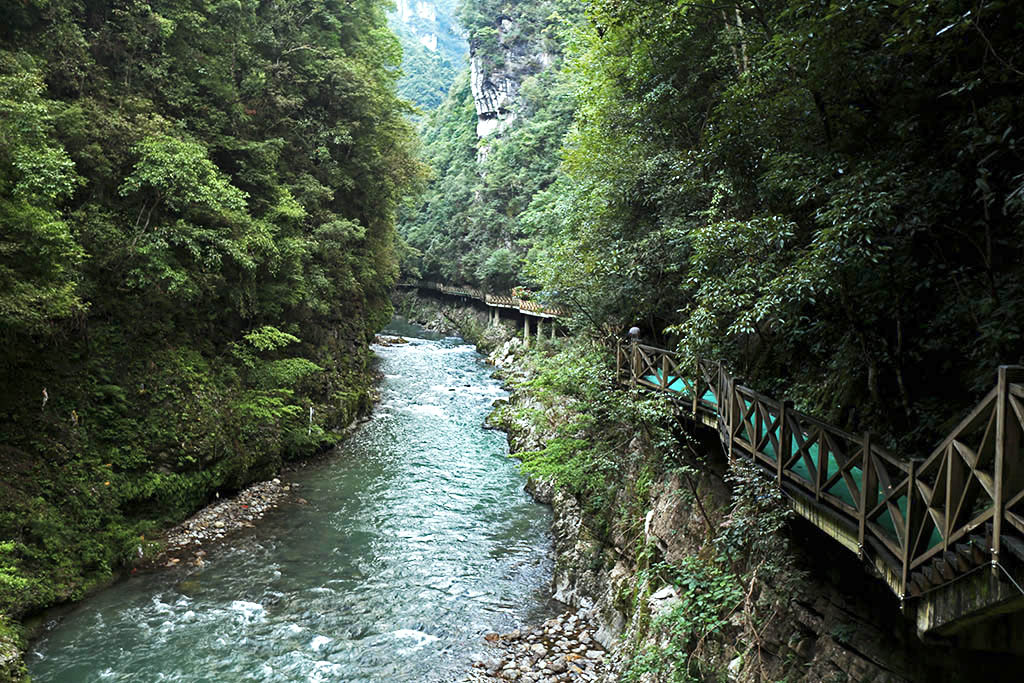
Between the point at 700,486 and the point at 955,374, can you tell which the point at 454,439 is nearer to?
the point at 700,486

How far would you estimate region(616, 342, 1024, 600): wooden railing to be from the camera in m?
2.99

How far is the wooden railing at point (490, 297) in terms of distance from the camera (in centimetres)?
3012

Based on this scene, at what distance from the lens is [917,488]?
3.85 metres

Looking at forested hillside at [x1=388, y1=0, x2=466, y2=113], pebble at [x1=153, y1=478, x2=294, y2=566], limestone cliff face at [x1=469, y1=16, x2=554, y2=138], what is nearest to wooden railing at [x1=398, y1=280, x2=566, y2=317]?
pebble at [x1=153, y1=478, x2=294, y2=566]

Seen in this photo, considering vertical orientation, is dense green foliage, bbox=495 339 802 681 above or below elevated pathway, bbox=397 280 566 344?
below

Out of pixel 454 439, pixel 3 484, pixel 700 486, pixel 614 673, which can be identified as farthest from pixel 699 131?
pixel 3 484

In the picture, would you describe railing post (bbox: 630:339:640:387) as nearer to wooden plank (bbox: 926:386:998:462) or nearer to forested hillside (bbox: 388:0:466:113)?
wooden plank (bbox: 926:386:998:462)

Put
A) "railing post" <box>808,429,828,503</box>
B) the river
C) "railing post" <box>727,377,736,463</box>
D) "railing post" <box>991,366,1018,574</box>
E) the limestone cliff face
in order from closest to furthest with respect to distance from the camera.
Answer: "railing post" <box>991,366,1018,574</box>
"railing post" <box>808,429,828,503</box>
"railing post" <box>727,377,736,463</box>
the river
the limestone cliff face

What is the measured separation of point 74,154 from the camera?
37.8 feet

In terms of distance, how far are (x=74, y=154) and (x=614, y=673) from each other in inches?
549

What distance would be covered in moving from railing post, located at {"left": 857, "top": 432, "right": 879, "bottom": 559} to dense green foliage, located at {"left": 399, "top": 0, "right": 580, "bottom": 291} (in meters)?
26.5

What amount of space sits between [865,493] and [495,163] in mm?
43049

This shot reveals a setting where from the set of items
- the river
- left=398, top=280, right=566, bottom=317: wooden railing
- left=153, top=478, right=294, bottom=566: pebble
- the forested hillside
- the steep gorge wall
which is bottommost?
the river

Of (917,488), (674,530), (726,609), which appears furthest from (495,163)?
(917,488)
